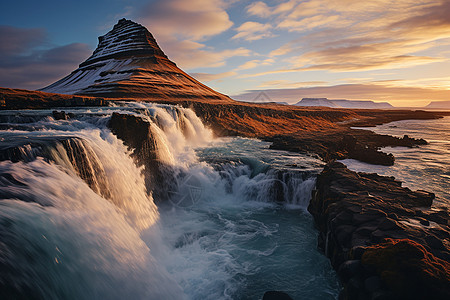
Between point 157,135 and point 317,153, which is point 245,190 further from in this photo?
point 317,153

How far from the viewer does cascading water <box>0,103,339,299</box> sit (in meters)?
4.67

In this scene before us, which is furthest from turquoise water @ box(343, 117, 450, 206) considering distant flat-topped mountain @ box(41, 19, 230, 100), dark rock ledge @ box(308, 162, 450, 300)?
distant flat-topped mountain @ box(41, 19, 230, 100)

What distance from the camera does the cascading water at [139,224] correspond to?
4.67 metres

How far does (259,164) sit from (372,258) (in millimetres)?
12718

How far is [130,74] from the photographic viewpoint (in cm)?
9856

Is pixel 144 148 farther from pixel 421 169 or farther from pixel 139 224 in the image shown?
pixel 421 169

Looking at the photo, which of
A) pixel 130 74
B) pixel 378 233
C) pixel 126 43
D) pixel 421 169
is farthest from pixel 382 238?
pixel 126 43

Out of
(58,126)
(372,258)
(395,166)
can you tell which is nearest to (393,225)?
(372,258)

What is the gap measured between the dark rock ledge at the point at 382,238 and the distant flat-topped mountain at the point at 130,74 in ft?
221

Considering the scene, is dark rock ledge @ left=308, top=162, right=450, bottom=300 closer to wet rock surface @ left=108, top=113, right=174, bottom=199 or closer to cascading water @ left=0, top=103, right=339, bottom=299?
cascading water @ left=0, top=103, right=339, bottom=299

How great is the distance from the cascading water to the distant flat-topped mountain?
6072 centimetres

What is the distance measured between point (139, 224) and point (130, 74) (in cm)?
10091

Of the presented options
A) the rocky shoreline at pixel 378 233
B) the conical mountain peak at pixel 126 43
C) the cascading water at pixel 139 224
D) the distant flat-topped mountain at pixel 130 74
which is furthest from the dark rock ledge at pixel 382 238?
the conical mountain peak at pixel 126 43

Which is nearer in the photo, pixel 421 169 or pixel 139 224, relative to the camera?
pixel 139 224
